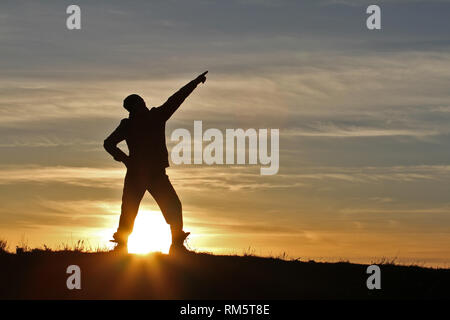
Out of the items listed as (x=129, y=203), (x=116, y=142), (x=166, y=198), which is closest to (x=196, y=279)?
(x=166, y=198)

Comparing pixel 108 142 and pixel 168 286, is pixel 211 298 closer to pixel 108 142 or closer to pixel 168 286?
pixel 168 286

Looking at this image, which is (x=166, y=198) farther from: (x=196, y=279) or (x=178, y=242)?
(x=196, y=279)

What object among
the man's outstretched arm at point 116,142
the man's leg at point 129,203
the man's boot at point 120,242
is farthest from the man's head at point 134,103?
the man's boot at point 120,242

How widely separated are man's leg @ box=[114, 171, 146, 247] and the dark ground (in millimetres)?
589

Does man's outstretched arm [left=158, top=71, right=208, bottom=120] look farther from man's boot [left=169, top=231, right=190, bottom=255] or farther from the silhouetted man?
man's boot [left=169, top=231, right=190, bottom=255]

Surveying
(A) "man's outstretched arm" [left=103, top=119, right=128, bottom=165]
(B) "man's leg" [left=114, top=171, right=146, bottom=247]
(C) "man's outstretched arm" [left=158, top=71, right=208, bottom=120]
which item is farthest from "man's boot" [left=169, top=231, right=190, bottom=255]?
(C) "man's outstretched arm" [left=158, top=71, right=208, bottom=120]

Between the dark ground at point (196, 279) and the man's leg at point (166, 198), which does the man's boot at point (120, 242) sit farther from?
the man's leg at point (166, 198)

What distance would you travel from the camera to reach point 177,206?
71.5 feet

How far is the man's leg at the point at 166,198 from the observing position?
71.4ft

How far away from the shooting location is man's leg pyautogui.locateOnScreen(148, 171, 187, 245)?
21.8 m

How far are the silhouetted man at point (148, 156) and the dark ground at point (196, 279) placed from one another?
97 cm

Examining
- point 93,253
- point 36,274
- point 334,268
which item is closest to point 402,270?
point 334,268

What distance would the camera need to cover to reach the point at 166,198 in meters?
21.8
